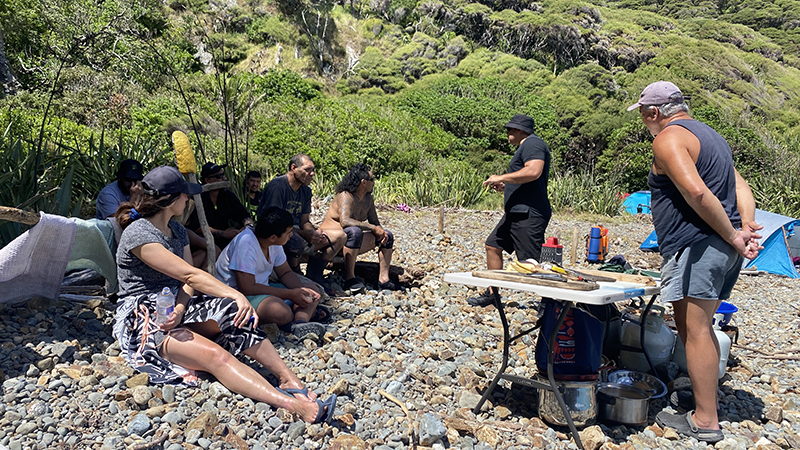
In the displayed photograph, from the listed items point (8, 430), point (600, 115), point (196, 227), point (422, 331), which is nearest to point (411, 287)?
point (422, 331)

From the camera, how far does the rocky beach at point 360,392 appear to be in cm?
283

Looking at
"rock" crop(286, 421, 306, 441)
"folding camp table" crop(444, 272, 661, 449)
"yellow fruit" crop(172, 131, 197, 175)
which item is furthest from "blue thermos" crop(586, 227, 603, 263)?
"rock" crop(286, 421, 306, 441)

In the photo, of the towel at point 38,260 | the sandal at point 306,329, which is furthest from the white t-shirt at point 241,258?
the towel at point 38,260

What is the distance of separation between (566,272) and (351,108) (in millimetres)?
16996

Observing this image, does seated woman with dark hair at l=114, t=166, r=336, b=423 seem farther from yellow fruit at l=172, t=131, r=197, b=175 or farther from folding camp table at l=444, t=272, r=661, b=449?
folding camp table at l=444, t=272, r=661, b=449

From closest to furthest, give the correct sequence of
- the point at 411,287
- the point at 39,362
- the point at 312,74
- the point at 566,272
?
the point at 39,362
the point at 566,272
the point at 411,287
the point at 312,74

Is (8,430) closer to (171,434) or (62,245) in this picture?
(171,434)

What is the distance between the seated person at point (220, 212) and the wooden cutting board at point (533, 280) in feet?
8.43

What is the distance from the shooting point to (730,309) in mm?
4531

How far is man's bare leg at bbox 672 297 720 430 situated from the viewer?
3043mm

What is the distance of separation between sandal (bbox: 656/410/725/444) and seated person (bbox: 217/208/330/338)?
7.68 ft

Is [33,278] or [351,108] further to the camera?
[351,108]

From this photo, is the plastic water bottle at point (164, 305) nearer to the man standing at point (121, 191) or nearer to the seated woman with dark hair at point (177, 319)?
the seated woman with dark hair at point (177, 319)

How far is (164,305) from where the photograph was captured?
3.19 meters
